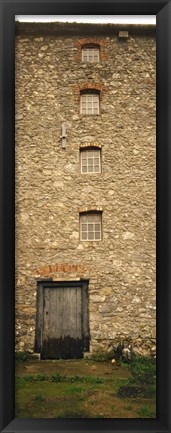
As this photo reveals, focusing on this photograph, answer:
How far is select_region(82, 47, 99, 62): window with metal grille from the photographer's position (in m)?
4.68

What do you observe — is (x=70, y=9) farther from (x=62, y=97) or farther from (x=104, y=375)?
(x=104, y=375)

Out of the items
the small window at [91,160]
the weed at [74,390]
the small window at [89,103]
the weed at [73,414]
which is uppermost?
the small window at [89,103]

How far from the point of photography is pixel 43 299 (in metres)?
5.14

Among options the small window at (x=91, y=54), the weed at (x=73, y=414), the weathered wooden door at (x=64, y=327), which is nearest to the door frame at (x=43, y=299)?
the weathered wooden door at (x=64, y=327)

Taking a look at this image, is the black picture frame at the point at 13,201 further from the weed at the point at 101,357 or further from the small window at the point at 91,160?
the small window at the point at 91,160

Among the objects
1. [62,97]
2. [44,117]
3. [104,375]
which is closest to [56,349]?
[104,375]

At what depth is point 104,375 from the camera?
4184mm

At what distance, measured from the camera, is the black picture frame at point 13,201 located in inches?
122

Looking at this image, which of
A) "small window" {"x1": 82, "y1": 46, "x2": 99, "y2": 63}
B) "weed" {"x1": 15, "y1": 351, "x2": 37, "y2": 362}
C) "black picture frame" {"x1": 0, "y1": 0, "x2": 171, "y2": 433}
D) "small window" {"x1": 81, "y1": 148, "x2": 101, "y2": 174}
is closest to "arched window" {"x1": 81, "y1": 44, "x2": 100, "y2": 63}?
"small window" {"x1": 82, "y1": 46, "x2": 99, "y2": 63}

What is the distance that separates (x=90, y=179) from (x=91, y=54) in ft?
5.71

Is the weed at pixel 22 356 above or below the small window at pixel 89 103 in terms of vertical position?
below

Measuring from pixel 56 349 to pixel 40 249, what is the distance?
1305mm

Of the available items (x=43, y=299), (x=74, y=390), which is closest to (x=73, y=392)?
(x=74, y=390)

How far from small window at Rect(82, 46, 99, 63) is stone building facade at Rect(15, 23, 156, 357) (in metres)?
0.01
